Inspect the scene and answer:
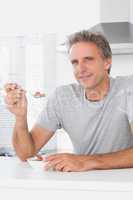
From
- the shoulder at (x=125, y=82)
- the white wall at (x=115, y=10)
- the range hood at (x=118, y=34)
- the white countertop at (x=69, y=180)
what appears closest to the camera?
the white countertop at (x=69, y=180)

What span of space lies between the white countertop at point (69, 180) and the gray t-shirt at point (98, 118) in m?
0.44

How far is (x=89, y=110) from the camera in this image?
187 cm

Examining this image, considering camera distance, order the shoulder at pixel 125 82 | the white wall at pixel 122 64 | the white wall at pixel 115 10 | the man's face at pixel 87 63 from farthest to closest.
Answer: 1. the white wall at pixel 122 64
2. the white wall at pixel 115 10
3. the shoulder at pixel 125 82
4. the man's face at pixel 87 63

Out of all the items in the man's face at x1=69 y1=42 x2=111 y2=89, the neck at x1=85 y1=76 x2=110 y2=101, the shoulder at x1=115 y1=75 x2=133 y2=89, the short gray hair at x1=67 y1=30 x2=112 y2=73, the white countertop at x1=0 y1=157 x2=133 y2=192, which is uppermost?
the short gray hair at x1=67 y1=30 x2=112 y2=73

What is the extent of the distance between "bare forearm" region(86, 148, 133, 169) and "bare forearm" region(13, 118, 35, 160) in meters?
0.39

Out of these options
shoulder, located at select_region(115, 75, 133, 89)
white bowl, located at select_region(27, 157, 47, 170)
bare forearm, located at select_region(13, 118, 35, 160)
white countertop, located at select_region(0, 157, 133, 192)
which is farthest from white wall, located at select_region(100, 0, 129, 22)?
white countertop, located at select_region(0, 157, 133, 192)

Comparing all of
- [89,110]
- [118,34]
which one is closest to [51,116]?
[89,110]

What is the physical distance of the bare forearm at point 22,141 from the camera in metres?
1.81

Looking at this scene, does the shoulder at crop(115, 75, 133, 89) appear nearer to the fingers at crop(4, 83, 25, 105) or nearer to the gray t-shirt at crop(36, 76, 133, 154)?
the gray t-shirt at crop(36, 76, 133, 154)

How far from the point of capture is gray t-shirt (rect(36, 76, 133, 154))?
1.84 meters

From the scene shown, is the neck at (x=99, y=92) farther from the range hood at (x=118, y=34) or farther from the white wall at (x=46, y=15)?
the white wall at (x=46, y=15)

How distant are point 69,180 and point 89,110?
2.11 ft

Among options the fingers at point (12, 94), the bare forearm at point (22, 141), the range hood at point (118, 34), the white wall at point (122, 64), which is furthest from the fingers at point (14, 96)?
the white wall at point (122, 64)

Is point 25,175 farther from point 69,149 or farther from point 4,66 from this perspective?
point 4,66
